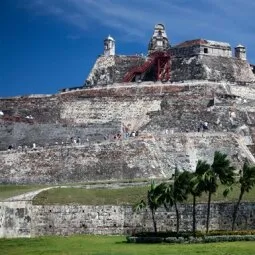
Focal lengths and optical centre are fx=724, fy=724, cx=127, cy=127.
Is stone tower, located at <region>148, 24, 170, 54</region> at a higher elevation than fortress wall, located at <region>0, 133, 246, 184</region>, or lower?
higher

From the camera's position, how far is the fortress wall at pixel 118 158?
57.8 m

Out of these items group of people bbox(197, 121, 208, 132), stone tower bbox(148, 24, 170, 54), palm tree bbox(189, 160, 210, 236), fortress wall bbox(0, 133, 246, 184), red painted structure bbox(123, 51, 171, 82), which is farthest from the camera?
stone tower bbox(148, 24, 170, 54)

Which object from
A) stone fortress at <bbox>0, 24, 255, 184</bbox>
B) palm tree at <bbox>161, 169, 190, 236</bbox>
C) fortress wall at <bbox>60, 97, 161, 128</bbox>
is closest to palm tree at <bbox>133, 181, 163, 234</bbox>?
palm tree at <bbox>161, 169, 190, 236</bbox>

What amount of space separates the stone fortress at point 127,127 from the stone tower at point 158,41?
0.13m

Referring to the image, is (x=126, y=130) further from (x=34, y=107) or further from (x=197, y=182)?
(x=197, y=182)

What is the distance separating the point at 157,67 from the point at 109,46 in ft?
29.6

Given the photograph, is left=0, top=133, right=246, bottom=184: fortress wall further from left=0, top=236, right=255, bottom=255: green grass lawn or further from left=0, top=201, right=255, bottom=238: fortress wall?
left=0, top=236, right=255, bottom=255: green grass lawn

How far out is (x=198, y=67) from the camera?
87.1 metres

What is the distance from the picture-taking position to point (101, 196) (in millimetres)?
51406

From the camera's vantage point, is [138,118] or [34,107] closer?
[138,118]

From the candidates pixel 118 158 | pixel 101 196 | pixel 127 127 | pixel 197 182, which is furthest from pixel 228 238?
pixel 127 127

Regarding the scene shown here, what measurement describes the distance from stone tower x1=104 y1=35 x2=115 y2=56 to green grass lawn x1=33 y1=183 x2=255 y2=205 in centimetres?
4633

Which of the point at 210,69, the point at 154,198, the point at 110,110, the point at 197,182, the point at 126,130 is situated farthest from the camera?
the point at 210,69

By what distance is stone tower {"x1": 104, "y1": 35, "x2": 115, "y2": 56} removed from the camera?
95.9 metres
